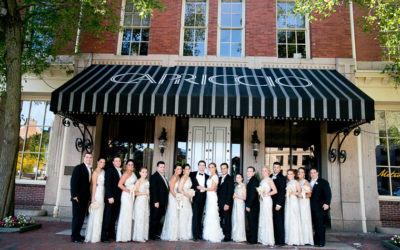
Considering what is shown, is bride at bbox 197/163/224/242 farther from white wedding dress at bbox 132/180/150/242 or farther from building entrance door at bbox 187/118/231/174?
building entrance door at bbox 187/118/231/174

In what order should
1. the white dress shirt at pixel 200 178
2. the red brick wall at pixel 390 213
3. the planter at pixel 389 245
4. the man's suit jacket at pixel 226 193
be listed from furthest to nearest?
1. the red brick wall at pixel 390 213
2. the white dress shirt at pixel 200 178
3. the man's suit jacket at pixel 226 193
4. the planter at pixel 389 245

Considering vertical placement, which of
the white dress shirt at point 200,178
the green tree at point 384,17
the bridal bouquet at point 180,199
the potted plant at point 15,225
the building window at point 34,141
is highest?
the green tree at point 384,17

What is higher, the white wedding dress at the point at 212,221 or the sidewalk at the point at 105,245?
the white wedding dress at the point at 212,221

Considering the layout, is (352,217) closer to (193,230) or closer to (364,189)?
(364,189)

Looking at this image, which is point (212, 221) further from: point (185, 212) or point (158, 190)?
point (158, 190)

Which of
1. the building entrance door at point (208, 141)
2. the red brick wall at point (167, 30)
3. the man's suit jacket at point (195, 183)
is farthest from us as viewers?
the red brick wall at point (167, 30)

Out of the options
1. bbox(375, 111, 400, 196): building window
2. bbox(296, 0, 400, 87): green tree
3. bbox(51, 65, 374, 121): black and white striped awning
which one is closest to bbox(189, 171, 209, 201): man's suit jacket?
bbox(51, 65, 374, 121): black and white striped awning

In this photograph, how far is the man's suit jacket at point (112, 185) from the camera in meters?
6.43

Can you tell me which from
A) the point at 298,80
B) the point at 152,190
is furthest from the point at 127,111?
→ the point at 298,80

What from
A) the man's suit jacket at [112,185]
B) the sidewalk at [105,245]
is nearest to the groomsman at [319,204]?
the sidewalk at [105,245]

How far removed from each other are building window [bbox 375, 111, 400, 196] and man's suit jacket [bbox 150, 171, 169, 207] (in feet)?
23.5

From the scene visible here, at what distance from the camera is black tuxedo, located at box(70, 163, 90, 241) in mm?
6285

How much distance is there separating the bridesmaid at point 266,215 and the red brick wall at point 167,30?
5794 mm

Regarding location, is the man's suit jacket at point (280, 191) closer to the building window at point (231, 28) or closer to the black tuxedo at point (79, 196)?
the black tuxedo at point (79, 196)
